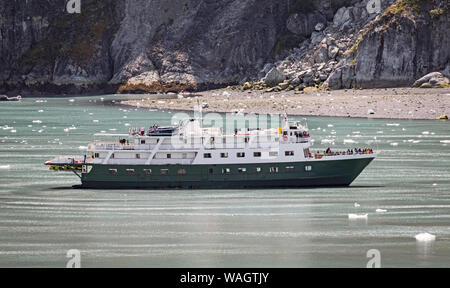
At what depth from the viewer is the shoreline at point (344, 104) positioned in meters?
134

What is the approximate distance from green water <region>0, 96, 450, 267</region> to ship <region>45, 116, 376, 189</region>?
1.57 m

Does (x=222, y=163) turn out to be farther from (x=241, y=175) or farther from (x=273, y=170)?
(x=273, y=170)

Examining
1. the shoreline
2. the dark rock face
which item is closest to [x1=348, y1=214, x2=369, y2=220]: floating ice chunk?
the shoreline

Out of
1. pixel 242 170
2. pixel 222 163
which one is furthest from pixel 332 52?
pixel 222 163

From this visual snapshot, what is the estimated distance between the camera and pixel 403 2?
7052 inches

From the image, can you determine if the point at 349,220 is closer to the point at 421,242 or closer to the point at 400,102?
the point at 421,242

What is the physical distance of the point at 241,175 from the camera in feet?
209

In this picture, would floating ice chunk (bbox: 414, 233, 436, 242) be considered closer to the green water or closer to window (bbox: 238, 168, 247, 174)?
the green water

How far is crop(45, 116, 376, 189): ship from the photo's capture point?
2499 inches

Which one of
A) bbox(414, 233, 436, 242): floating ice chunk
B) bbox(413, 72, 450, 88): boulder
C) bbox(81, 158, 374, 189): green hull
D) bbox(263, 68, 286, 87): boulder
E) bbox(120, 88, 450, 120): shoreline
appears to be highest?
bbox(263, 68, 286, 87): boulder

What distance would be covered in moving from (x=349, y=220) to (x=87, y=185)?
71.9ft

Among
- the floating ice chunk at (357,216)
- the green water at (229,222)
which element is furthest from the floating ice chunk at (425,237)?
the floating ice chunk at (357,216)

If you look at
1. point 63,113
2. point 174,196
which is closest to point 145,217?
point 174,196

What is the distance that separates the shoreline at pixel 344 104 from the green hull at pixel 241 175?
6064 centimetres
